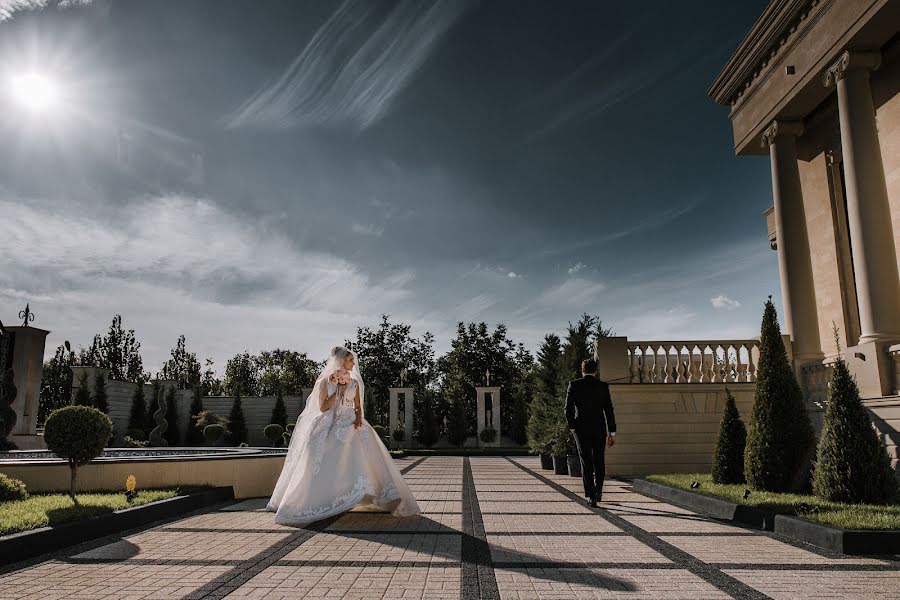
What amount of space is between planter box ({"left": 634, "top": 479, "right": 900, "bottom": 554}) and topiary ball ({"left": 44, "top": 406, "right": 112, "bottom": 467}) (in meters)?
7.61

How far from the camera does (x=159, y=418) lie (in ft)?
92.8

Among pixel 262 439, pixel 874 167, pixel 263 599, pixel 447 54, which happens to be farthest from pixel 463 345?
pixel 263 599

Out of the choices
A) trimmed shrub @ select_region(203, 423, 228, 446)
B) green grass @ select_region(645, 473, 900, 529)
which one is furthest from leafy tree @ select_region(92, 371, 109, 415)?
green grass @ select_region(645, 473, 900, 529)

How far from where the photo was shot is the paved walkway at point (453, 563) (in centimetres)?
382

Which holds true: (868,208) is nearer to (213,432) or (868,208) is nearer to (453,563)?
(453,563)

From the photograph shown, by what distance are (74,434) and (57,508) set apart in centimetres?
109

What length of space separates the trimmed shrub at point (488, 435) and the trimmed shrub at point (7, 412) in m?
20.4

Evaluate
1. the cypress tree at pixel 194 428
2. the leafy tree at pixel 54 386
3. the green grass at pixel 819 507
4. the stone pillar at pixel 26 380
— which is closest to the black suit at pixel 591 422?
the green grass at pixel 819 507

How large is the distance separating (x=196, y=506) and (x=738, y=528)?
6.66 meters

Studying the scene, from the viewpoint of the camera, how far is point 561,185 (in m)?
16.7

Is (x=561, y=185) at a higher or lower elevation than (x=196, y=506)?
higher

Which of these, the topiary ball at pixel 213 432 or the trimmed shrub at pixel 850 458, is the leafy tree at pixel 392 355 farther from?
the trimmed shrub at pixel 850 458

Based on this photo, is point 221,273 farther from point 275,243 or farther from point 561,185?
point 561,185

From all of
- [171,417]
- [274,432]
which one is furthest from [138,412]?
[274,432]
